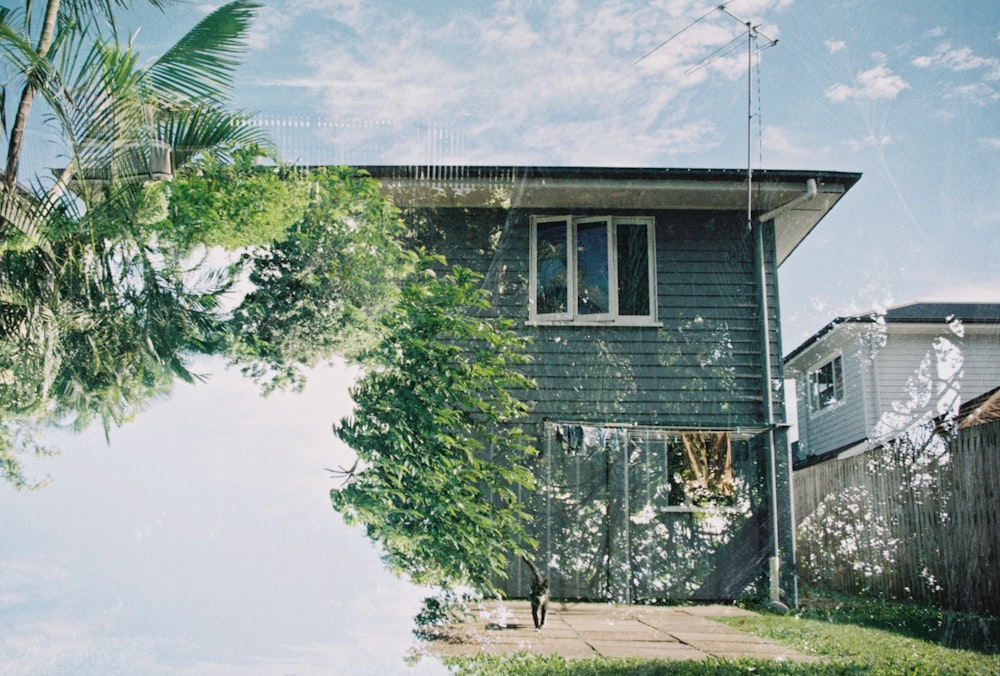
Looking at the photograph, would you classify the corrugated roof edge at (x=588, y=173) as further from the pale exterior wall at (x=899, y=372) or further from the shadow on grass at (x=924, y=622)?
the shadow on grass at (x=924, y=622)

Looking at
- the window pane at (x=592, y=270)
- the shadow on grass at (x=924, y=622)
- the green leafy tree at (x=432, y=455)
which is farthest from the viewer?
the shadow on grass at (x=924, y=622)

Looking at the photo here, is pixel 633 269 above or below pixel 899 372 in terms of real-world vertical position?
above


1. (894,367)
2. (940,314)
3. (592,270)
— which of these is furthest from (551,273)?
(940,314)

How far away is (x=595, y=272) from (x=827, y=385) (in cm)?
70

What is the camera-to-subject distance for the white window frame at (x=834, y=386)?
180 cm

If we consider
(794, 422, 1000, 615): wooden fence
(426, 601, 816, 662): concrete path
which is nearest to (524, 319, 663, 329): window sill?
(794, 422, 1000, 615): wooden fence

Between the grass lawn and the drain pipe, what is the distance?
0.29ft

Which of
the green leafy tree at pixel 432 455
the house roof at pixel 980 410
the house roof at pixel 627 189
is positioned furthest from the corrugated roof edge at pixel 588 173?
the house roof at pixel 980 410

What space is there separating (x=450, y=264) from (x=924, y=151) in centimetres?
145

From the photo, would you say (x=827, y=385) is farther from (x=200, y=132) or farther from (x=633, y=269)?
(x=200, y=132)

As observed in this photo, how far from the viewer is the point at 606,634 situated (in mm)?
1839

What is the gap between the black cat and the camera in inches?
69.2

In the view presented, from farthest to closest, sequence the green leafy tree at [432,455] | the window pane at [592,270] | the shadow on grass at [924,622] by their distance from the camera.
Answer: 1. the shadow on grass at [924,622]
2. the window pane at [592,270]
3. the green leafy tree at [432,455]

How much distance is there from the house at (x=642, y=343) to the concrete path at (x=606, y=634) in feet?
0.22
